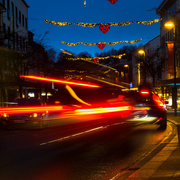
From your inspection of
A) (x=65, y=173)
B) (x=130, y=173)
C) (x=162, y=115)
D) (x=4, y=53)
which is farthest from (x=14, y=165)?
(x=4, y=53)

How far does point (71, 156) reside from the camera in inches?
317

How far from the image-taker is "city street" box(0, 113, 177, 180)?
20.5 ft

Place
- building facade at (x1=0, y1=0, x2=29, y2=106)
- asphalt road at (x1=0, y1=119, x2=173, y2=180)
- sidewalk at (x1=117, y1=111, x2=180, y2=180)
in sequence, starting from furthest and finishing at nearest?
building facade at (x1=0, y1=0, x2=29, y2=106), asphalt road at (x1=0, y1=119, x2=173, y2=180), sidewalk at (x1=117, y1=111, x2=180, y2=180)

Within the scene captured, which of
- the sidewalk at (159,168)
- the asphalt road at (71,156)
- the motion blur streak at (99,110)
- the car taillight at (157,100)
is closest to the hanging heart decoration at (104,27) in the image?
the car taillight at (157,100)

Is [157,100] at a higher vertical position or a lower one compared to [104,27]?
lower

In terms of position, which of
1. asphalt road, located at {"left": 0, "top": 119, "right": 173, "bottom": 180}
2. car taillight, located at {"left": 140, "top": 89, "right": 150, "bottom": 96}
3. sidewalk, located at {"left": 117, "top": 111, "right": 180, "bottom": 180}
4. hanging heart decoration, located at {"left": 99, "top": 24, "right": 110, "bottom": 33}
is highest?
hanging heart decoration, located at {"left": 99, "top": 24, "right": 110, "bottom": 33}

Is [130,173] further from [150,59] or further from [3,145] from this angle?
[150,59]

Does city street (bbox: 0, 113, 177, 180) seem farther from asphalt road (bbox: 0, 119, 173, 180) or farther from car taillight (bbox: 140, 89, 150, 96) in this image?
car taillight (bbox: 140, 89, 150, 96)

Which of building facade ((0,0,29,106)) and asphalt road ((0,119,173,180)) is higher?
building facade ((0,0,29,106))

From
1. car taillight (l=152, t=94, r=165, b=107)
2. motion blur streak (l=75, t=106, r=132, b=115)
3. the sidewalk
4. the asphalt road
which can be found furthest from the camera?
car taillight (l=152, t=94, r=165, b=107)

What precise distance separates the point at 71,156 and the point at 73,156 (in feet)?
0.17

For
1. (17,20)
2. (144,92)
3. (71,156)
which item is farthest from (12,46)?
(71,156)

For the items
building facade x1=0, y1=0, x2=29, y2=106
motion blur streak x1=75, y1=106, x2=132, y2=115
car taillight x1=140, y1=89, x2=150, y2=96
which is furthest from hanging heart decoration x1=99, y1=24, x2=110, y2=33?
building facade x1=0, y1=0, x2=29, y2=106

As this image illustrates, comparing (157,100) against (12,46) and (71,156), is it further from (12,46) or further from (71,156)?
(12,46)
